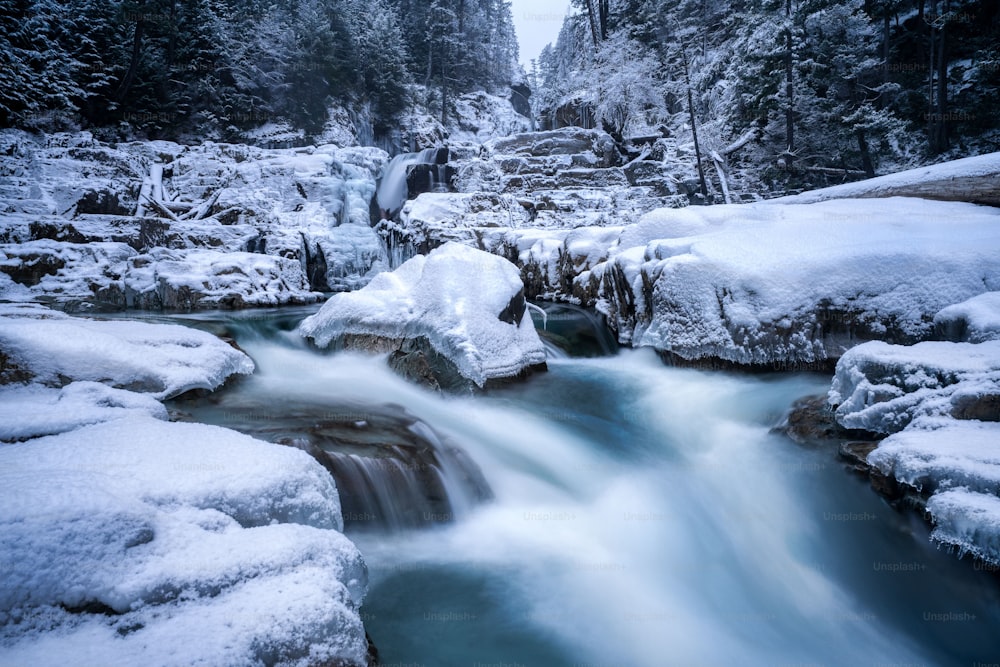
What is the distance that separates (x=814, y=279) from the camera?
6.07 meters

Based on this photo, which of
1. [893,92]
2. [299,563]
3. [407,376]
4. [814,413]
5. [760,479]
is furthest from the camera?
[893,92]

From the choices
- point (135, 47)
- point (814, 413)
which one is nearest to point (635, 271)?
point (814, 413)

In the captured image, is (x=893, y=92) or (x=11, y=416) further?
(x=893, y=92)

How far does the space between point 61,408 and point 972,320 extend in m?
7.60

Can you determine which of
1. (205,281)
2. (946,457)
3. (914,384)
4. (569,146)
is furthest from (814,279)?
(569,146)

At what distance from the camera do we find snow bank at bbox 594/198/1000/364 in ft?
18.1

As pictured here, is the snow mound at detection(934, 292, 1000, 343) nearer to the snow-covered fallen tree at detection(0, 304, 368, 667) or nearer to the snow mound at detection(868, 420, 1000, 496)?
the snow mound at detection(868, 420, 1000, 496)

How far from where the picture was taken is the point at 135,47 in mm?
21969

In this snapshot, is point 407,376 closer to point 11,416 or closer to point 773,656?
point 11,416

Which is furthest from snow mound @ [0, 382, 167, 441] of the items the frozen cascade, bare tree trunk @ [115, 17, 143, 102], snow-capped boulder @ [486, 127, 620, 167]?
bare tree trunk @ [115, 17, 143, 102]

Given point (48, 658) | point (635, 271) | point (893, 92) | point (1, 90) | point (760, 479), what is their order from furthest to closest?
point (1, 90) < point (893, 92) < point (635, 271) < point (760, 479) < point (48, 658)

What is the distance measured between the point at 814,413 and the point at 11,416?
6310 millimetres

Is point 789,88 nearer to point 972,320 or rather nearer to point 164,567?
point 972,320

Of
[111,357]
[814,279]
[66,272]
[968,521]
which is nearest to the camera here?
[968,521]
